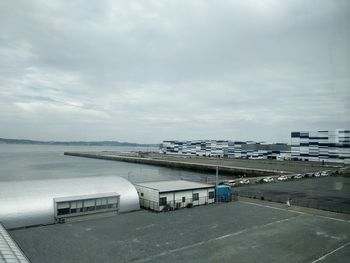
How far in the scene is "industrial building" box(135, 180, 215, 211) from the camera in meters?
32.3

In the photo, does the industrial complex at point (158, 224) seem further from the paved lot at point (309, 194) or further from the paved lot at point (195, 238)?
the paved lot at point (309, 194)

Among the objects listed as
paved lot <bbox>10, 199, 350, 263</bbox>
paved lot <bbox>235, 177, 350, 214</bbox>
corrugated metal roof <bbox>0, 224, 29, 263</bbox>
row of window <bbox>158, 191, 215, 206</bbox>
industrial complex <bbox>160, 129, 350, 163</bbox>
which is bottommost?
paved lot <bbox>10, 199, 350, 263</bbox>

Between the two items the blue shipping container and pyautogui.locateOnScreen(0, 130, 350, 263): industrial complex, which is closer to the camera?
pyautogui.locateOnScreen(0, 130, 350, 263): industrial complex

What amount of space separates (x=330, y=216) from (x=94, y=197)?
22.3 m

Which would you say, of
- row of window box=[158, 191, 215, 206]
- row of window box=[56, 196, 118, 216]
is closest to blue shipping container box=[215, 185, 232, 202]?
row of window box=[158, 191, 215, 206]

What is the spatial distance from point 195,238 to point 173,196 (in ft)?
33.4

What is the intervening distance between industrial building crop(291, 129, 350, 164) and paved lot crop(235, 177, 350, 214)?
255ft

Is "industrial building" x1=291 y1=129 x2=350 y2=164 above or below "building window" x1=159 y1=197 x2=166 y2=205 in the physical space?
above

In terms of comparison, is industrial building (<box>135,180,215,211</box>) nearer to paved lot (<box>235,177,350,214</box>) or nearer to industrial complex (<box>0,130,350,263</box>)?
industrial complex (<box>0,130,350,263</box>)

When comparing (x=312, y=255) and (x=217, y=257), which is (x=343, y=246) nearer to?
(x=312, y=255)

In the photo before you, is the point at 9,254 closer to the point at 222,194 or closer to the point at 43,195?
the point at 43,195

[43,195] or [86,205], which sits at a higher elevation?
[43,195]

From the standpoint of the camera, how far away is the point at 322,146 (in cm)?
13100

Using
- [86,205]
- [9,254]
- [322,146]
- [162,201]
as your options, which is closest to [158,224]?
[162,201]
